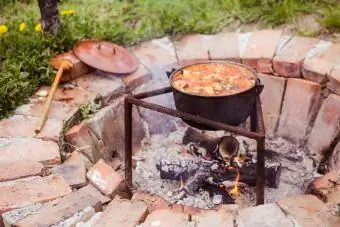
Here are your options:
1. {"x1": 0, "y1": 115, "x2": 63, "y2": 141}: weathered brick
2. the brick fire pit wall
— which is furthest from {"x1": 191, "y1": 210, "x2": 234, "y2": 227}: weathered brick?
{"x1": 0, "y1": 115, "x2": 63, "y2": 141}: weathered brick

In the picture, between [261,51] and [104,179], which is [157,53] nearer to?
[261,51]

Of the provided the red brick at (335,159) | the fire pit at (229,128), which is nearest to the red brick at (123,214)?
the fire pit at (229,128)

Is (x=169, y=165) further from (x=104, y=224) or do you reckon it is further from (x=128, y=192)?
(x=104, y=224)

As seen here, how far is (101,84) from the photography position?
4207 millimetres

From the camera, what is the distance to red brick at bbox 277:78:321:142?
411 centimetres

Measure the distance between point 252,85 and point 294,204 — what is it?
876 mm

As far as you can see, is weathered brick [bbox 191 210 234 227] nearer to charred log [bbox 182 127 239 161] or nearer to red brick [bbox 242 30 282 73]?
charred log [bbox 182 127 239 161]

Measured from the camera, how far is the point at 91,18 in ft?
16.5

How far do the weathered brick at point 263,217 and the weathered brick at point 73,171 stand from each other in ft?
3.45

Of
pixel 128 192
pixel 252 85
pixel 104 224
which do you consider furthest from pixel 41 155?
pixel 252 85

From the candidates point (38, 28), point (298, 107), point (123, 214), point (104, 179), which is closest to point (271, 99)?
point (298, 107)

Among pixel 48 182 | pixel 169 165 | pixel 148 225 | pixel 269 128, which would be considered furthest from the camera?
pixel 269 128

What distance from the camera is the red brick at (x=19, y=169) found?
308cm

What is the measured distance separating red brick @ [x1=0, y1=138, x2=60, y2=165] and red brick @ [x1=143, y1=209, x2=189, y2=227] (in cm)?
89
